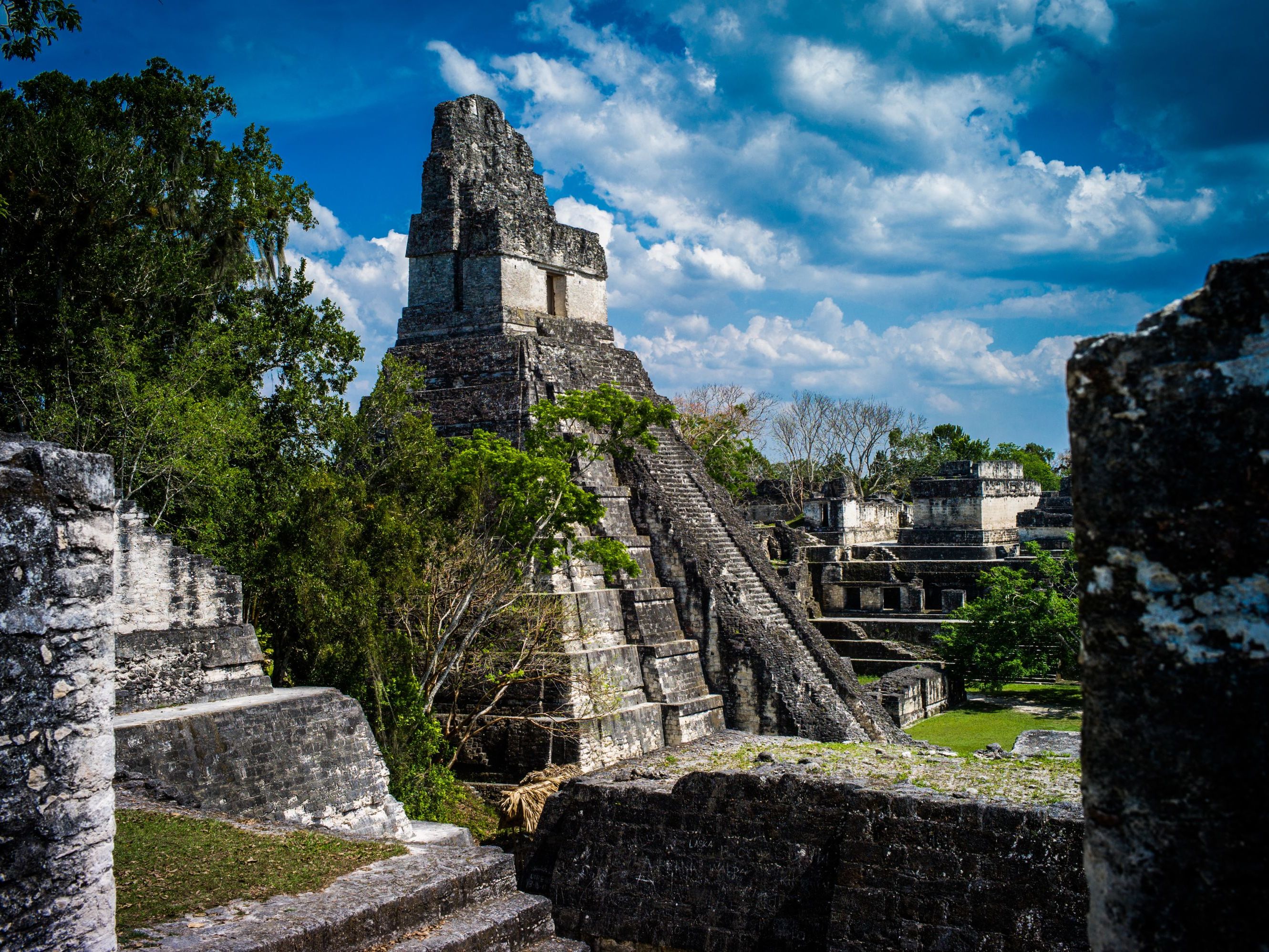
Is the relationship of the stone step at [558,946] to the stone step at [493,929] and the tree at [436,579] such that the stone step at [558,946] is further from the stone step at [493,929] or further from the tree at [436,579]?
the tree at [436,579]

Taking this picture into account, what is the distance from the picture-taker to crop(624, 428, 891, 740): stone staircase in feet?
45.1

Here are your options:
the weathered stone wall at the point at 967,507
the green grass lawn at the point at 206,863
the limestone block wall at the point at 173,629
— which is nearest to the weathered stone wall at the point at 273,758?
the limestone block wall at the point at 173,629

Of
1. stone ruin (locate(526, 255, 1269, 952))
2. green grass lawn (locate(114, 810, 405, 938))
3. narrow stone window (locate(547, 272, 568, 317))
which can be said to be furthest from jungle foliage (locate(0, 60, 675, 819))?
stone ruin (locate(526, 255, 1269, 952))

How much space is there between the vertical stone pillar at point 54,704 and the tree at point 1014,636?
1597cm

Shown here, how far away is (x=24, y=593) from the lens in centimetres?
329

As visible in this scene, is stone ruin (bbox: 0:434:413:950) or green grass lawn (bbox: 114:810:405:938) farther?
green grass lawn (bbox: 114:810:405:938)

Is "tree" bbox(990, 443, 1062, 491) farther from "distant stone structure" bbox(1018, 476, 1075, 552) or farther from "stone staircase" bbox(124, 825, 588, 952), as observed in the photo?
"stone staircase" bbox(124, 825, 588, 952)

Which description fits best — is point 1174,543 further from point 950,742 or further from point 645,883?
point 950,742

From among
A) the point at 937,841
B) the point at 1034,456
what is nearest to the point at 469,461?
the point at 937,841

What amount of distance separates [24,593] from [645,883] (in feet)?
21.8

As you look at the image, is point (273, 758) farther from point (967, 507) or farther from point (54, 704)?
point (967, 507)

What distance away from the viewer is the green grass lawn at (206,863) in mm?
5070

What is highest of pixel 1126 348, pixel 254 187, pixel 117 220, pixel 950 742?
pixel 254 187

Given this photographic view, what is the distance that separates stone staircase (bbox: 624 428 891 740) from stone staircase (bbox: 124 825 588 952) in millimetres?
7688
